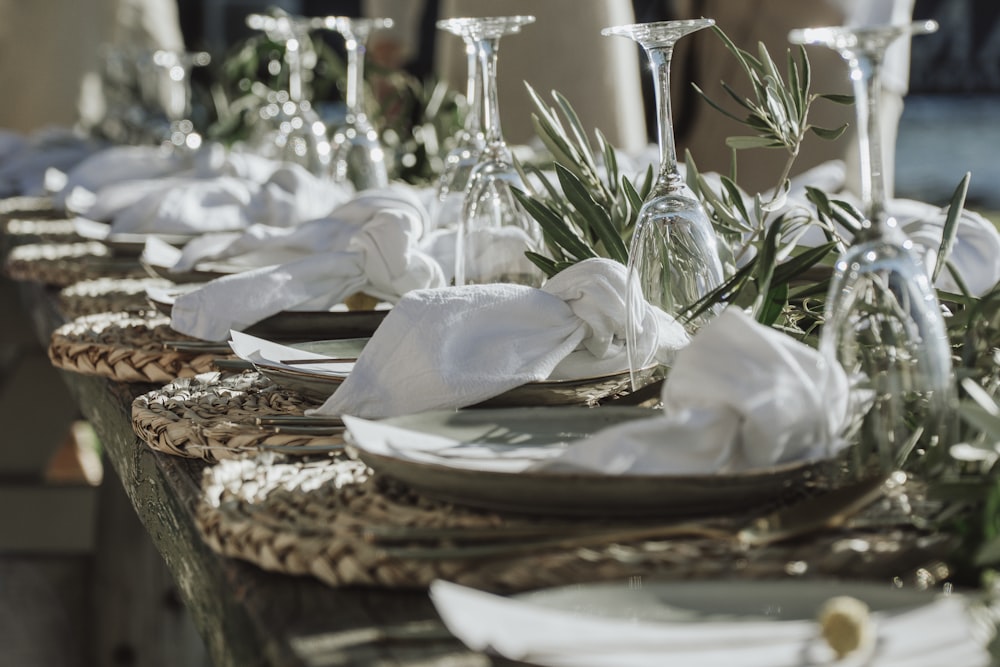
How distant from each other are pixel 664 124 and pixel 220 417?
1.09 ft

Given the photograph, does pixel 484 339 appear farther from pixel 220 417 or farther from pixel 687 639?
pixel 687 639

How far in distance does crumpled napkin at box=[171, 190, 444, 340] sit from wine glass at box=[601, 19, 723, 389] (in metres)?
0.33

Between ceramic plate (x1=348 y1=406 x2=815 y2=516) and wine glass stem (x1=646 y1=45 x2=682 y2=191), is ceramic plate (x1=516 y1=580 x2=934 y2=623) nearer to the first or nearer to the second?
ceramic plate (x1=348 y1=406 x2=815 y2=516)

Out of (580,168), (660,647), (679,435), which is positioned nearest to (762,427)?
(679,435)

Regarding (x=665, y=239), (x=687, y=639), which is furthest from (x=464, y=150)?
(x=687, y=639)

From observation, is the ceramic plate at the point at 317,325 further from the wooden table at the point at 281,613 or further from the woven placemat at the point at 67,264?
the woven placemat at the point at 67,264

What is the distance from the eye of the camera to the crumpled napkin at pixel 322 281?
102 centimetres

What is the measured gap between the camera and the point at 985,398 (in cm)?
57

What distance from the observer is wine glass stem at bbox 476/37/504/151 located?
40.0 inches

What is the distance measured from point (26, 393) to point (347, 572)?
2937 millimetres

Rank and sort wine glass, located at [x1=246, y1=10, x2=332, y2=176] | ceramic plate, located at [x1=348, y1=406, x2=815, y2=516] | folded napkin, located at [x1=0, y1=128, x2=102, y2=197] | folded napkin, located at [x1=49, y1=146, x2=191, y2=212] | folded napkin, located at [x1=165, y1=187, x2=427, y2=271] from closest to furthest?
ceramic plate, located at [x1=348, y1=406, x2=815, y2=516], folded napkin, located at [x1=165, y1=187, x2=427, y2=271], wine glass, located at [x1=246, y1=10, x2=332, y2=176], folded napkin, located at [x1=49, y1=146, x2=191, y2=212], folded napkin, located at [x1=0, y1=128, x2=102, y2=197]

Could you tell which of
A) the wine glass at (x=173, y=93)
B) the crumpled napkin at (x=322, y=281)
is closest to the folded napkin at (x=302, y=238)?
the crumpled napkin at (x=322, y=281)

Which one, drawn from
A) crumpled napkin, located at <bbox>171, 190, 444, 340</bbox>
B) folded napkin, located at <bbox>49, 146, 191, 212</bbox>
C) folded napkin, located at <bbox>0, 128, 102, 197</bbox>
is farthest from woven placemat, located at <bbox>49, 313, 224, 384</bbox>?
folded napkin, located at <bbox>0, 128, 102, 197</bbox>

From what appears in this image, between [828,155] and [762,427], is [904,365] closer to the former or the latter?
[762,427]
